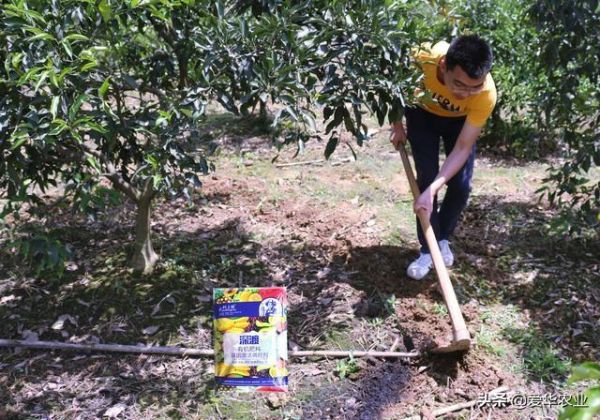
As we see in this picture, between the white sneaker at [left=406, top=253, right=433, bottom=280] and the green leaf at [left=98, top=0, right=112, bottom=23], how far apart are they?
2.04 metres

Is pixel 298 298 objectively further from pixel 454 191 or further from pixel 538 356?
pixel 538 356

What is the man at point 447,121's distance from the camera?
8.87ft

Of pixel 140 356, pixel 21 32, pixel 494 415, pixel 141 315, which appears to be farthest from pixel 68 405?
pixel 494 415

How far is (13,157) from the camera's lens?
7.95ft

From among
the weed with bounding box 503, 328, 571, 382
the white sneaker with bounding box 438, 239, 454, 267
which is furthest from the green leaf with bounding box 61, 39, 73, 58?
the weed with bounding box 503, 328, 571, 382

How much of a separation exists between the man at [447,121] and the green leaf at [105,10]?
134 cm

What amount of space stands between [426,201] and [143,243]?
159 cm

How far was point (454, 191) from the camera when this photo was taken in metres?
3.34

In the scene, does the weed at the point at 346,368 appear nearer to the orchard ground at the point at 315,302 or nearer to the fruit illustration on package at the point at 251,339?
the orchard ground at the point at 315,302

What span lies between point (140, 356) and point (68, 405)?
1.30ft

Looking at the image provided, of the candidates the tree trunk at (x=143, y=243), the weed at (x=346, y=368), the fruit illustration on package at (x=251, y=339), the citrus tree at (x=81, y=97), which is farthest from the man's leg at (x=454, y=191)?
the tree trunk at (x=143, y=243)

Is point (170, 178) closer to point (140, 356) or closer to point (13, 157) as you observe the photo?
point (13, 157)

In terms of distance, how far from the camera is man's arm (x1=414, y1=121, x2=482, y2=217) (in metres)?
2.98

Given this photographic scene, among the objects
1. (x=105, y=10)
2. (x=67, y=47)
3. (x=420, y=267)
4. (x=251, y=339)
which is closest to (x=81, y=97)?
(x=67, y=47)
